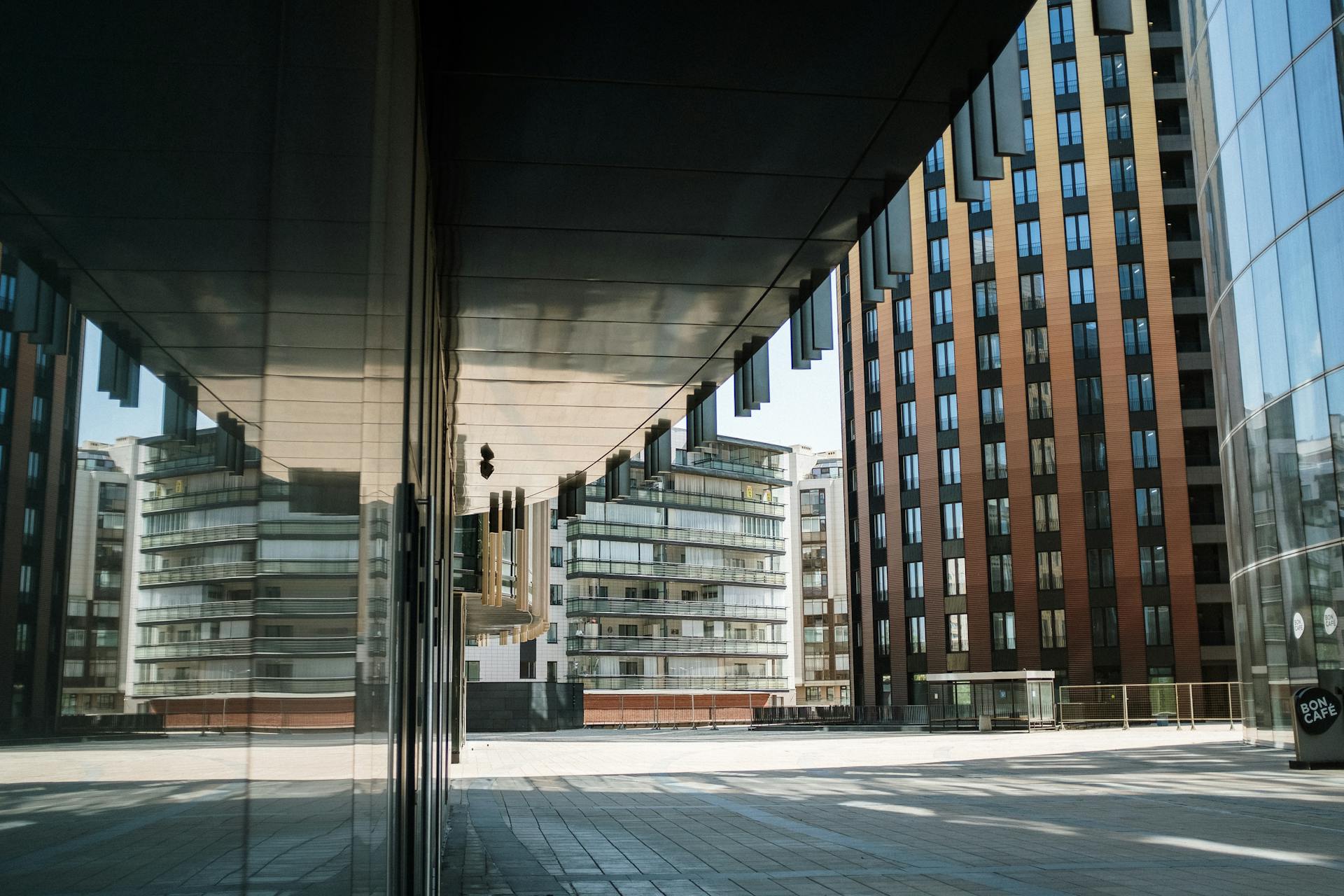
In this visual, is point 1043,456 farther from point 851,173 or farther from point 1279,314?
point 851,173

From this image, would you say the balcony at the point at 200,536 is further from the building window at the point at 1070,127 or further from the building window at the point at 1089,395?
the building window at the point at 1070,127

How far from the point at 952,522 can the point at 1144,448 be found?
34.7 ft

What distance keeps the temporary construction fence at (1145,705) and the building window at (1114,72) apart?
3090cm

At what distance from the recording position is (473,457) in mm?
14375

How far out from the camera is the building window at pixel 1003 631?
211 feet

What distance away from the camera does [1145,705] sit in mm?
53594

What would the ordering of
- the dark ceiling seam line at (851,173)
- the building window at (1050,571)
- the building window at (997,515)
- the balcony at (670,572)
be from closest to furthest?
1. the dark ceiling seam line at (851,173)
2. the building window at (1050,571)
3. the building window at (997,515)
4. the balcony at (670,572)

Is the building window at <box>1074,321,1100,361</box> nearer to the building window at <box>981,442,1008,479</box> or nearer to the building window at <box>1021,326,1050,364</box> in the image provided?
the building window at <box>1021,326,1050,364</box>

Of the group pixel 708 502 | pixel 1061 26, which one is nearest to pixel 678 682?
pixel 708 502

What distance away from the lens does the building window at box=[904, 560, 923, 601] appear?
68250 mm

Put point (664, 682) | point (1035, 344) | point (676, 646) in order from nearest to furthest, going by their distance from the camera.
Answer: point (1035, 344), point (664, 682), point (676, 646)

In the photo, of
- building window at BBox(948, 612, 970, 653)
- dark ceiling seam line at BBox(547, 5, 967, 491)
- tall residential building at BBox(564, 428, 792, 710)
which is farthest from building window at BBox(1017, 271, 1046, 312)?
dark ceiling seam line at BBox(547, 5, 967, 491)

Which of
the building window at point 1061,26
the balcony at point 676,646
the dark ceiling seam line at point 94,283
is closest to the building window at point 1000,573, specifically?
the building window at point 1061,26

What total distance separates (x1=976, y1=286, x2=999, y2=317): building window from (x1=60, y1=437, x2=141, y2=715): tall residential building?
68.2 metres
